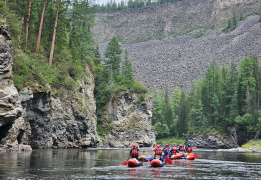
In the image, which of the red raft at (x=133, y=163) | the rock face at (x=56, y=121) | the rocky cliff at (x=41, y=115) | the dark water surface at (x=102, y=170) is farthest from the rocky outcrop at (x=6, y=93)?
the red raft at (x=133, y=163)

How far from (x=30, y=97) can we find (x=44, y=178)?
65.8 feet

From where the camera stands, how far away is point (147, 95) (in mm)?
78562

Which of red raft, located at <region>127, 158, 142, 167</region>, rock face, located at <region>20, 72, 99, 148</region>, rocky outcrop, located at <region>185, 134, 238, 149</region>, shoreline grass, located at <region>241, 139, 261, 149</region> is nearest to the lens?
red raft, located at <region>127, 158, 142, 167</region>

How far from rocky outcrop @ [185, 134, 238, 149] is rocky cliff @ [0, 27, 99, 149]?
3663cm

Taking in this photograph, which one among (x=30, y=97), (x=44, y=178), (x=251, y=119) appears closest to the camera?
(x=44, y=178)

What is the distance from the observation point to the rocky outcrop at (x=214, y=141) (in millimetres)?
75812

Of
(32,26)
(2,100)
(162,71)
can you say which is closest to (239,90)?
(32,26)

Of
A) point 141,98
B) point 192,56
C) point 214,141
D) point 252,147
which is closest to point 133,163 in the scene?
point 252,147

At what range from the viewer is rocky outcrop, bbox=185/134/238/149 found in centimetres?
7581

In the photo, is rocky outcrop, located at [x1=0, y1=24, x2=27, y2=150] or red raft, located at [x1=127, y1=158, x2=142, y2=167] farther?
rocky outcrop, located at [x1=0, y1=24, x2=27, y2=150]

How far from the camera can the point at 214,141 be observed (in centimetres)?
7931

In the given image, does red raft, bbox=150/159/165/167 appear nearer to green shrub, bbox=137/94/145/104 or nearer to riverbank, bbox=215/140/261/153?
riverbank, bbox=215/140/261/153

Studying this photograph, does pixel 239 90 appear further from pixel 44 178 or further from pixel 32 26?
pixel 44 178

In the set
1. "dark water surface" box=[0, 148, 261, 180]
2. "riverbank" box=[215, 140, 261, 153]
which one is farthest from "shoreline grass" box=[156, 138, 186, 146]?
"dark water surface" box=[0, 148, 261, 180]
